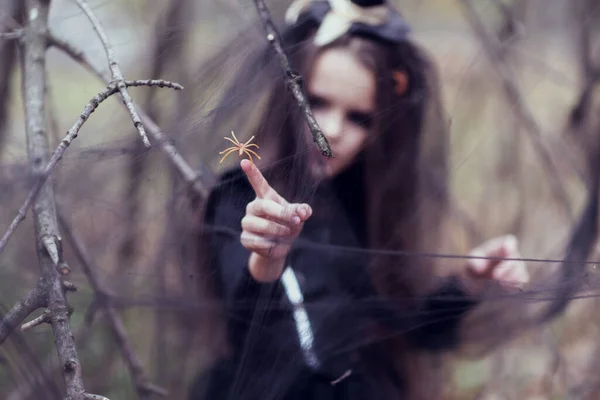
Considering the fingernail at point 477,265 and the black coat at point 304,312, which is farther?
the fingernail at point 477,265

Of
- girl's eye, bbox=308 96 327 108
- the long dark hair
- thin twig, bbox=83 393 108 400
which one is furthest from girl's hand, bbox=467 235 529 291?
thin twig, bbox=83 393 108 400

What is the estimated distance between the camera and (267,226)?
2.29 feet

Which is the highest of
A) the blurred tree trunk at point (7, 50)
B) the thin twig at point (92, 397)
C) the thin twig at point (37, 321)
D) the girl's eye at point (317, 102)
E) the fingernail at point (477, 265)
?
the blurred tree trunk at point (7, 50)

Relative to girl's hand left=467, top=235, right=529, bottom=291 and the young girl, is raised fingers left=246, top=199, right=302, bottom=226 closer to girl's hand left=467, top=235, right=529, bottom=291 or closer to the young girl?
A: the young girl

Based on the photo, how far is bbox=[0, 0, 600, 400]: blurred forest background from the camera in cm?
85

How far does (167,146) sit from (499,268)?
0.72 m

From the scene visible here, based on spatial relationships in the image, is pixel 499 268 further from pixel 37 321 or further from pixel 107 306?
pixel 37 321

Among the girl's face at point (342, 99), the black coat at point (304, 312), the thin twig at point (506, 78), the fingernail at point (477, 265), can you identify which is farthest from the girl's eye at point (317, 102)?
the thin twig at point (506, 78)

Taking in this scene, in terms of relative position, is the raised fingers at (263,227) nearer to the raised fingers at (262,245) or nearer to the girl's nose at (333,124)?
the raised fingers at (262,245)

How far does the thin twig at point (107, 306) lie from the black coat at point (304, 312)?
10 centimetres

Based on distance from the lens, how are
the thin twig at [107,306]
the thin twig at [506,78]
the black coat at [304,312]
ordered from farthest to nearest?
1. the thin twig at [506,78]
2. the thin twig at [107,306]
3. the black coat at [304,312]

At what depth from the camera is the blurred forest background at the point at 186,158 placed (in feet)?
2.78

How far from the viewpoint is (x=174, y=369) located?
45.2 inches

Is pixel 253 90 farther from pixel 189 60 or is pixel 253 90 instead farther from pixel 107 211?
pixel 107 211
